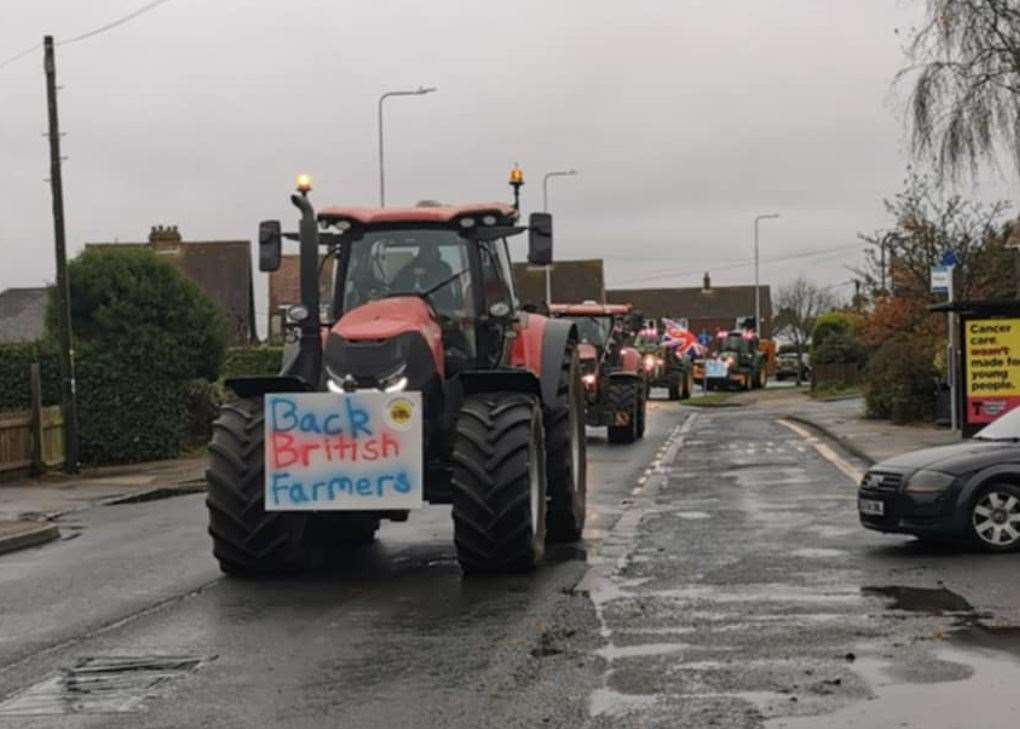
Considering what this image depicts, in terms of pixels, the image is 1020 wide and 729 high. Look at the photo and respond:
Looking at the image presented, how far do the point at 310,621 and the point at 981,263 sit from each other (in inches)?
1095

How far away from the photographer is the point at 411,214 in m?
12.7

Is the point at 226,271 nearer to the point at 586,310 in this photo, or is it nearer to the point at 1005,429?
the point at 586,310

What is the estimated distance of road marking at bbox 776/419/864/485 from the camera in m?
20.5

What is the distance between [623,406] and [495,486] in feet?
57.5

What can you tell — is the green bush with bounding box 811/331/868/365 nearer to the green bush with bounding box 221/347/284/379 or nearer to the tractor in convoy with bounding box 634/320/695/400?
the tractor in convoy with bounding box 634/320/695/400

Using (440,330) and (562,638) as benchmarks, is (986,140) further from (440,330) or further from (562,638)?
(562,638)

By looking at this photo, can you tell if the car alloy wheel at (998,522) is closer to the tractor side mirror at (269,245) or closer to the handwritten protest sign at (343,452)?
the handwritten protest sign at (343,452)

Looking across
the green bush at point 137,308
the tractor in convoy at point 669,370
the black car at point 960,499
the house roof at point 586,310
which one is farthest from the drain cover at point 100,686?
the tractor in convoy at point 669,370

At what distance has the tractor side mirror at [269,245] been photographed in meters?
12.7

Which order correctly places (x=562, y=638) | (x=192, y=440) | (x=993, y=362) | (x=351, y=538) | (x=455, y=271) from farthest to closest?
(x=192, y=440)
(x=993, y=362)
(x=351, y=538)
(x=455, y=271)
(x=562, y=638)

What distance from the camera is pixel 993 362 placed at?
21.8 meters

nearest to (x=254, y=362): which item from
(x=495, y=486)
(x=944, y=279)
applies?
(x=944, y=279)

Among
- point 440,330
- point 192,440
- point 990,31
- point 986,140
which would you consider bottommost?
point 192,440

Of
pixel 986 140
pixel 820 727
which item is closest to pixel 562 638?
pixel 820 727
